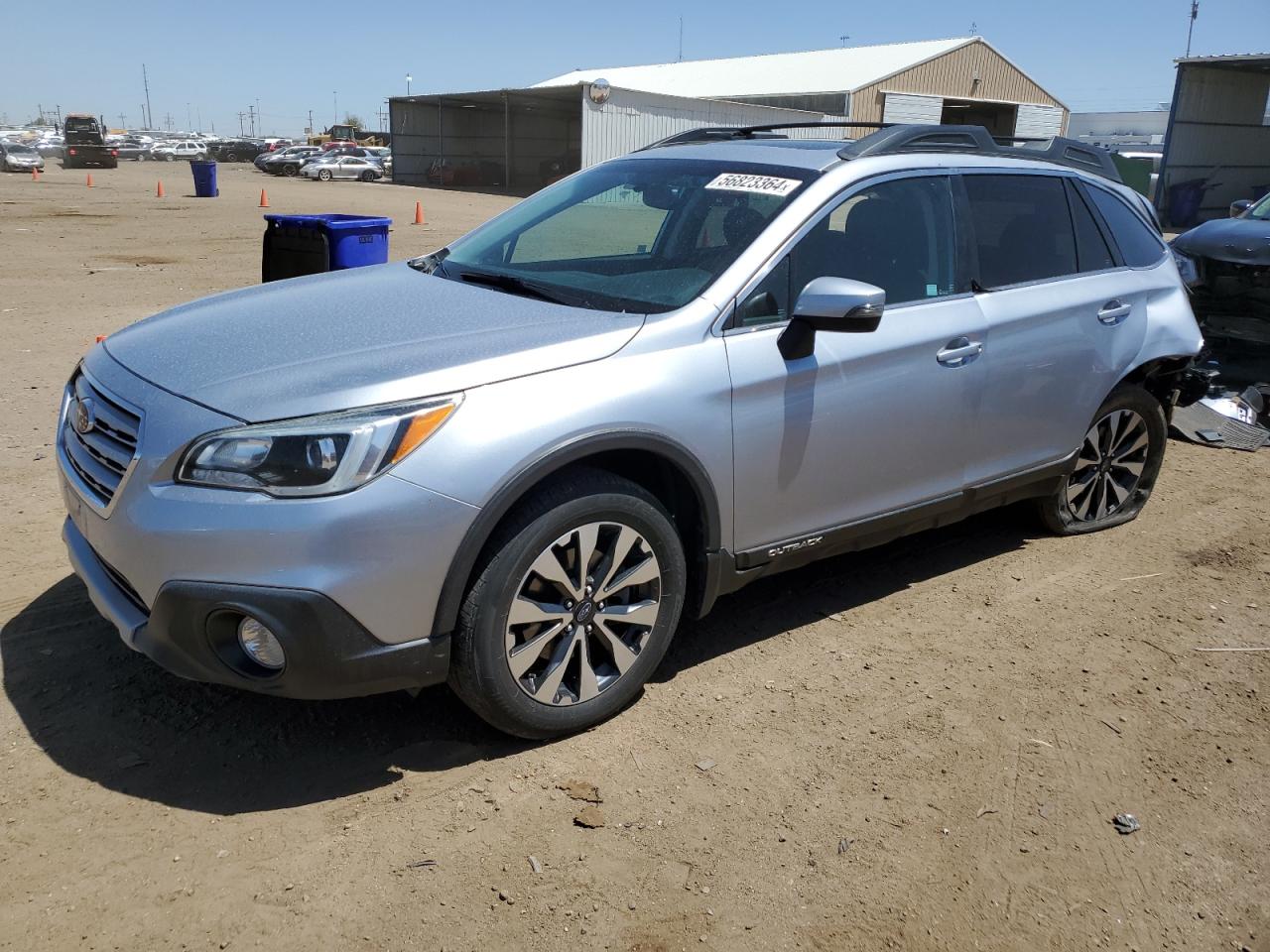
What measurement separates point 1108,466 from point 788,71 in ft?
151

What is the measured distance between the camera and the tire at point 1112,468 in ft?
16.6

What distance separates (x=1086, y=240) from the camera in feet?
16.0

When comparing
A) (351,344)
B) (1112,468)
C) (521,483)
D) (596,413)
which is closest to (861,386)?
(596,413)

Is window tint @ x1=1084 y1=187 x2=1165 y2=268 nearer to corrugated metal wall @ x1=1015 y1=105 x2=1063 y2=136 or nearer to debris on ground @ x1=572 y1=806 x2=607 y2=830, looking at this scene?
debris on ground @ x1=572 y1=806 x2=607 y2=830

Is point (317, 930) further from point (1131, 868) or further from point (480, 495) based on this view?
point (1131, 868)

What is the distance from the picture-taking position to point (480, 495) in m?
2.87

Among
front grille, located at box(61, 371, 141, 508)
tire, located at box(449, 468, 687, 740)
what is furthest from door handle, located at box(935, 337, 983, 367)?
front grille, located at box(61, 371, 141, 508)

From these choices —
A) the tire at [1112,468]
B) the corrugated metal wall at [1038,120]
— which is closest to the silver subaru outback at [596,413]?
the tire at [1112,468]

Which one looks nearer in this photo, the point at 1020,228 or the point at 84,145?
the point at 1020,228

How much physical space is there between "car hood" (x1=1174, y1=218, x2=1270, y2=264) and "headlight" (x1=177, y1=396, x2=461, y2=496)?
7.40m

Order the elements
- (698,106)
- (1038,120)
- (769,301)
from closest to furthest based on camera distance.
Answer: (769,301), (698,106), (1038,120)

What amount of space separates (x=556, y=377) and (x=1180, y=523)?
414 centimetres

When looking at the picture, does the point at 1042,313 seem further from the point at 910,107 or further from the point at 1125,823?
the point at 910,107

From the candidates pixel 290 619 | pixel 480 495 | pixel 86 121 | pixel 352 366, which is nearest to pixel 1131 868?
pixel 480 495
